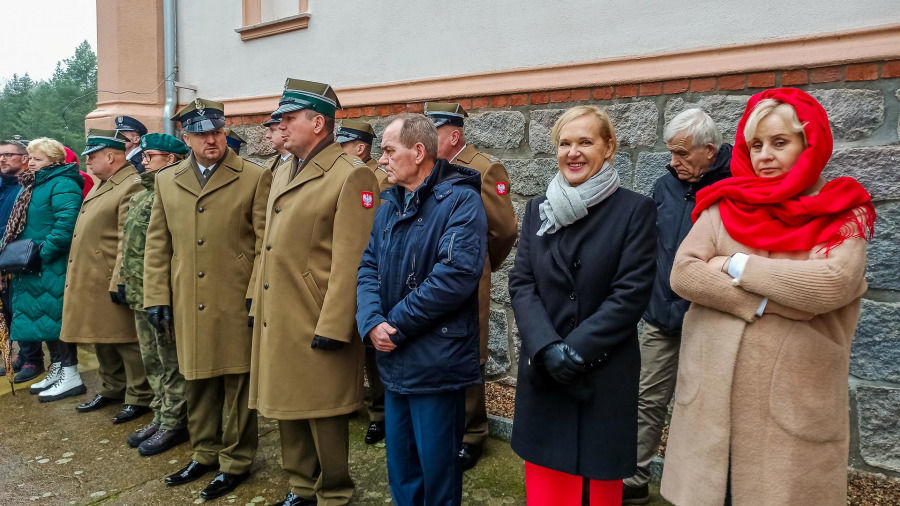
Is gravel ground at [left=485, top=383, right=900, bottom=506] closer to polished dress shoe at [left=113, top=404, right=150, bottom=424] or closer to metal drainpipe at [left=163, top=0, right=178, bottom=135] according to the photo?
polished dress shoe at [left=113, top=404, right=150, bottom=424]

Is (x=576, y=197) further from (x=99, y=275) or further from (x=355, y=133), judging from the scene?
(x=99, y=275)

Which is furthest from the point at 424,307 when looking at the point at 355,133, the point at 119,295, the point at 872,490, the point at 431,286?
the point at 119,295

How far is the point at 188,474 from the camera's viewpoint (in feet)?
12.2

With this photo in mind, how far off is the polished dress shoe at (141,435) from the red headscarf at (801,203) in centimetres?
386

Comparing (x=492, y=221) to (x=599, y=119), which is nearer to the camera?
(x=599, y=119)

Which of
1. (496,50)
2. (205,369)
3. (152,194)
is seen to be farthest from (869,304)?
(152,194)

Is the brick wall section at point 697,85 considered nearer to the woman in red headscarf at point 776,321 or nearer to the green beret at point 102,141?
the woman in red headscarf at point 776,321

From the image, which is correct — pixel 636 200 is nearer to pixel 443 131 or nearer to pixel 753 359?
pixel 753 359

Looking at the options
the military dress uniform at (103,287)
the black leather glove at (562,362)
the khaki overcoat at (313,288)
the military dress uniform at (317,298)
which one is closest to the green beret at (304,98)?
the military dress uniform at (317,298)

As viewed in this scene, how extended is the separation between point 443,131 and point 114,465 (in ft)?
9.62

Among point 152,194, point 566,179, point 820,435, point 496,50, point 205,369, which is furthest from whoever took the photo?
point 496,50

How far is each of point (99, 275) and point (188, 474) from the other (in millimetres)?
2006

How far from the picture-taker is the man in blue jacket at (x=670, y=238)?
295cm

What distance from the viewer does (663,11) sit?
13.1ft
